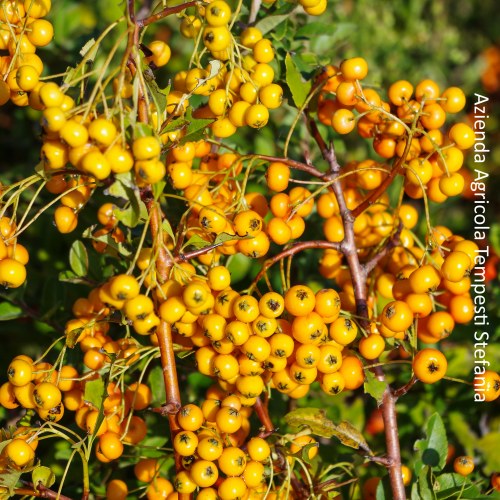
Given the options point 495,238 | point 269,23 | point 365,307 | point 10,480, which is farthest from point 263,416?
point 495,238

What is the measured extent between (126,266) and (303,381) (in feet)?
2.99

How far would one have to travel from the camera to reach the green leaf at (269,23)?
299 cm

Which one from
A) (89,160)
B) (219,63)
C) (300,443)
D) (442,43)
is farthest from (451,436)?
(442,43)

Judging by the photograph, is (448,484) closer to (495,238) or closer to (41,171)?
(495,238)

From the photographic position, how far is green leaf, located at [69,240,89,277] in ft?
9.17

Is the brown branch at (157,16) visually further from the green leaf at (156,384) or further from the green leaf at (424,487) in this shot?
the green leaf at (424,487)

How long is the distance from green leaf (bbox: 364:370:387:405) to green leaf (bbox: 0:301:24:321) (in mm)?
1663

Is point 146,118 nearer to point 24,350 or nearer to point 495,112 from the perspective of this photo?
point 24,350

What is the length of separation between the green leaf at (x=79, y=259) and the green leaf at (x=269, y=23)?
123 centimetres

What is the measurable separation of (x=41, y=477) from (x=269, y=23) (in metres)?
2.07

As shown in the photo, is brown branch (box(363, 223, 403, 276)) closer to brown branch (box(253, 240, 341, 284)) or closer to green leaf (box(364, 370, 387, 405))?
brown branch (box(253, 240, 341, 284))

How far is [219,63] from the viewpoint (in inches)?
87.7

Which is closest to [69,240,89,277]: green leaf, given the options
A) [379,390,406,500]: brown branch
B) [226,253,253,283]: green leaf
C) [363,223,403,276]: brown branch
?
[226,253,253,283]: green leaf

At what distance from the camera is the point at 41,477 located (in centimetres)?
223
